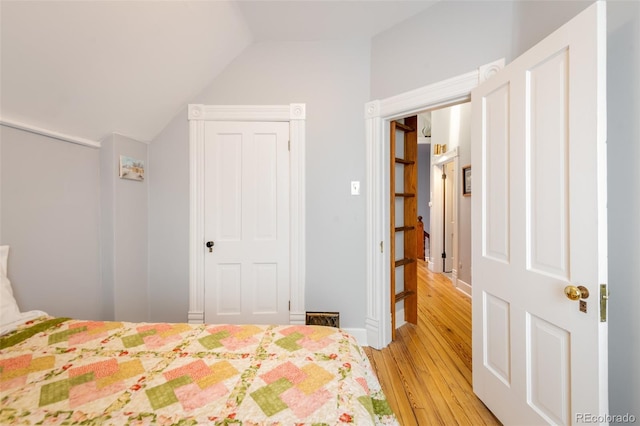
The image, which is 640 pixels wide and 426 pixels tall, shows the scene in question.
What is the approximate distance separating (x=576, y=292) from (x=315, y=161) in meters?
1.85

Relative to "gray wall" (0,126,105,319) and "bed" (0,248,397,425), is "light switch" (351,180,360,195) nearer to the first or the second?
"bed" (0,248,397,425)

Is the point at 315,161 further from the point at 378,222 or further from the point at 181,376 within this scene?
the point at 181,376

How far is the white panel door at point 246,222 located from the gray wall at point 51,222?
0.82m

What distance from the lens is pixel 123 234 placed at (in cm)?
210

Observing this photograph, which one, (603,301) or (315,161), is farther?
(315,161)

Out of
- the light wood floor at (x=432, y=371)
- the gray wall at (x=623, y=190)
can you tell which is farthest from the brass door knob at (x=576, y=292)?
the light wood floor at (x=432, y=371)

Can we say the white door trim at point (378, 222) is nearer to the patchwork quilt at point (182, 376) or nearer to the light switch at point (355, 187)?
the light switch at point (355, 187)

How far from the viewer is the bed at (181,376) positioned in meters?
0.77

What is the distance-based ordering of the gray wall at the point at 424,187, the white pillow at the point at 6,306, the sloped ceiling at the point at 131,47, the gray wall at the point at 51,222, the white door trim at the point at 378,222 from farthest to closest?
the gray wall at the point at 424,187 → the white door trim at the point at 378,222 → the gray wall at the point at 51,222 → the sloped ceiling at the point at 131,47 → the white pillow at the point at 6,306

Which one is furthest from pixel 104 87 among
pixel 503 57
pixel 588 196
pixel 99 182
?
pixel 588 196

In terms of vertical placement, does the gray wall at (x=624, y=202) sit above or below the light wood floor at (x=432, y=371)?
above

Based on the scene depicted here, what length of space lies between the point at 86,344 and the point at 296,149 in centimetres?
184

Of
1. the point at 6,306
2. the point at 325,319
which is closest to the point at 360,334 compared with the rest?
the point at 325,319

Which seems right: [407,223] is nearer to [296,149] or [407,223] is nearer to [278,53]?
[296,149]
